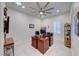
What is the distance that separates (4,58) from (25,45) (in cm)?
50

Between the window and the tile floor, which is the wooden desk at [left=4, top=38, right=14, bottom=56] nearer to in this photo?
the tile floor

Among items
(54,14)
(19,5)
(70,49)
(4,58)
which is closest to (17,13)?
(19,5)

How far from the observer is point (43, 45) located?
214 cm

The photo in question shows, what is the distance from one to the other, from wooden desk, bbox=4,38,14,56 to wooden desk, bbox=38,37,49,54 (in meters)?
0.58

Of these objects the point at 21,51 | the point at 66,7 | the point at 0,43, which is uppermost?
the point at 66,7

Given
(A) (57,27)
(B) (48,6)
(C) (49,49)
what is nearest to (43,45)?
(C) (49,49)

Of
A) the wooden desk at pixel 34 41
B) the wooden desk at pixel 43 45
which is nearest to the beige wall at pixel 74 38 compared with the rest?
the wooden desk at pixel 43 45

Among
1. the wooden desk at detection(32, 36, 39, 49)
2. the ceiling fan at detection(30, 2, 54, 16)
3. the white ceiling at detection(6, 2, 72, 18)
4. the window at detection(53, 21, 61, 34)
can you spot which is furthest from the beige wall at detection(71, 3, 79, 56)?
the wooden desk at detection(32, 36, 39, 49)

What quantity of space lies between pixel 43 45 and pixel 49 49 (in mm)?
156

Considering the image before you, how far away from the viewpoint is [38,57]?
6.72 feet

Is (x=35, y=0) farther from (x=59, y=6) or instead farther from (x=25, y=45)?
(x=25, y=45)

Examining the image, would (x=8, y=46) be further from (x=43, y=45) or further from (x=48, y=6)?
(x=48, y=6)

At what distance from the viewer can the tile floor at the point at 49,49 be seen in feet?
6.76

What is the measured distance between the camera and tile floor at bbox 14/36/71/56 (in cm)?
206
